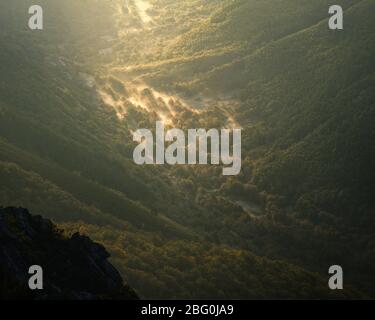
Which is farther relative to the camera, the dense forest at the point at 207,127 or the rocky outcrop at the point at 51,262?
the dense forest at the point at 207,127

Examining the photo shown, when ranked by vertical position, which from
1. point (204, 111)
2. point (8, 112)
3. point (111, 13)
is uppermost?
point (111, 13)

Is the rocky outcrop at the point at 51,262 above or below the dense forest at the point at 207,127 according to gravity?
below

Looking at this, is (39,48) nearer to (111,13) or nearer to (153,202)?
(111,13)

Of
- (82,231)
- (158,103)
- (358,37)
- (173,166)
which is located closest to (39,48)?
(158,103)

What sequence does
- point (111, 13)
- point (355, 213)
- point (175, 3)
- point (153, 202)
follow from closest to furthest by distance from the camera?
point (153, 202), point (355, 213), point (111, 13), point (175, 3)

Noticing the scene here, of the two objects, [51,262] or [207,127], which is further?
[207,127]
